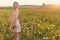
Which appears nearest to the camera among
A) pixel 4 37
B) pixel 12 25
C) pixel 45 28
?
pixel 12 25

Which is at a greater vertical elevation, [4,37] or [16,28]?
[16,28]

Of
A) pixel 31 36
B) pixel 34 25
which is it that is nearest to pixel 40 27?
pixel 34 25

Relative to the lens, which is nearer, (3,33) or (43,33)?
(3,33)

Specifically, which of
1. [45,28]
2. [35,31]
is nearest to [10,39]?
[35,31]

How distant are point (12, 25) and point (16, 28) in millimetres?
129

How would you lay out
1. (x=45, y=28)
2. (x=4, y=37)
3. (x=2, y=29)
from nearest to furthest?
1. (x=4, y=37)
2. (x=2, y=29)
3. (x=45, y=28)

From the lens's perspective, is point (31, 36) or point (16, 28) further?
point (31, 36)

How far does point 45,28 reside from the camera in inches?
400

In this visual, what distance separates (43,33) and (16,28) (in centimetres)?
349

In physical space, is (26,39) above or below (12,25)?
below

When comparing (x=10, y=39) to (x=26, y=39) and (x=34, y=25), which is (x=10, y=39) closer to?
(x=26, y=39)

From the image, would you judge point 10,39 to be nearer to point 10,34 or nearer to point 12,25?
point 10,34

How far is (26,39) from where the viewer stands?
9.01 metres

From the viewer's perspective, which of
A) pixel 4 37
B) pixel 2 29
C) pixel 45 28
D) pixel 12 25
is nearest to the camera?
pixel 12 25
